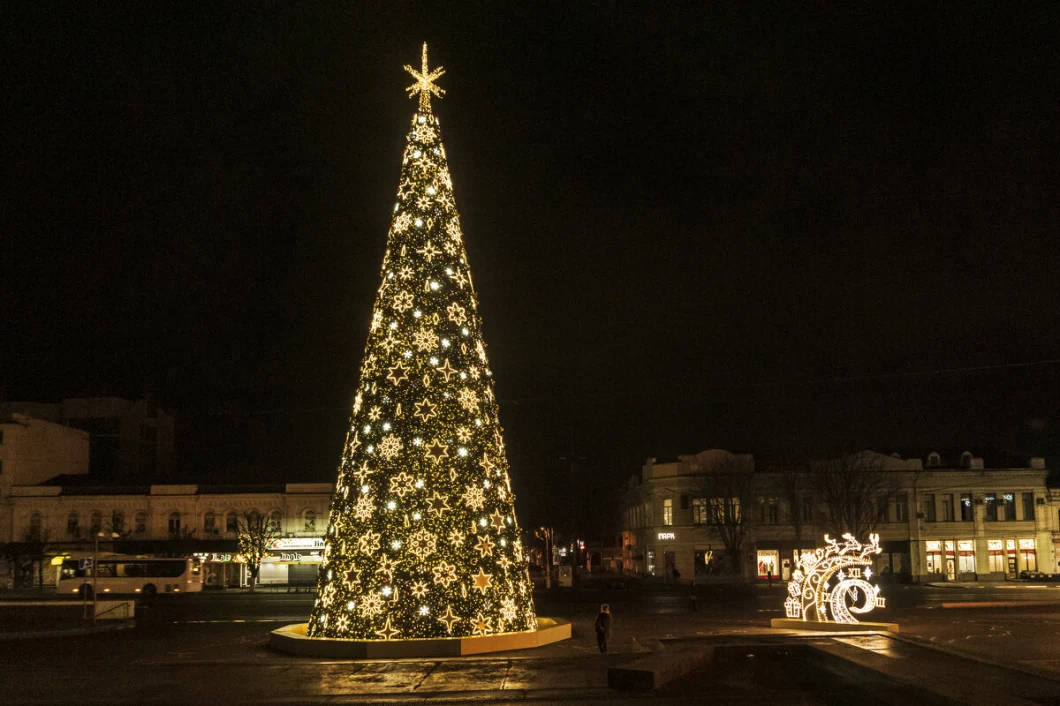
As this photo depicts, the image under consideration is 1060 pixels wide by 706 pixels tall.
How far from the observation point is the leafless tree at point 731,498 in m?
64.2

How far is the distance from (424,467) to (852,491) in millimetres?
46709

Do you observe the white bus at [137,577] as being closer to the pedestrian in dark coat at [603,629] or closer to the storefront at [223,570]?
the storefront at [223,570]

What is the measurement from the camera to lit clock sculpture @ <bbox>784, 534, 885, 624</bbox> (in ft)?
84.7

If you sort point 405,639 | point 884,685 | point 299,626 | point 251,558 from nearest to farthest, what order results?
point 884,685 < point 405,639 < point 299,626 < point 251,558

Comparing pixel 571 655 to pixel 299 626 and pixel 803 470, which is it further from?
pixel 803 470

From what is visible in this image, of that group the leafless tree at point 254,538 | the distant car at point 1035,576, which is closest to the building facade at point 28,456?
the leafless tree at point 254,538

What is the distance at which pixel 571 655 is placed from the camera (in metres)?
20.4

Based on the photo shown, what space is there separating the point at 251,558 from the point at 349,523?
47650 millimetres

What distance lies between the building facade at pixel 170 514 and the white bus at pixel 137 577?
34.9 feet

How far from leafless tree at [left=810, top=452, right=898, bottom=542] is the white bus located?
37.9 m

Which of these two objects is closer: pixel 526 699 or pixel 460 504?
pixel 526 699

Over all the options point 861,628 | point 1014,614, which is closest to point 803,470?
point 1014,614

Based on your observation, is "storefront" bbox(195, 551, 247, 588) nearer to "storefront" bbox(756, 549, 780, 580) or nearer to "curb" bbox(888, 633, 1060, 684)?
"storefront" bbox(756, 549, 780, 580)

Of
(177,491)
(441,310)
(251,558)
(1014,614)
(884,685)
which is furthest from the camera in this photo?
(177,491)
